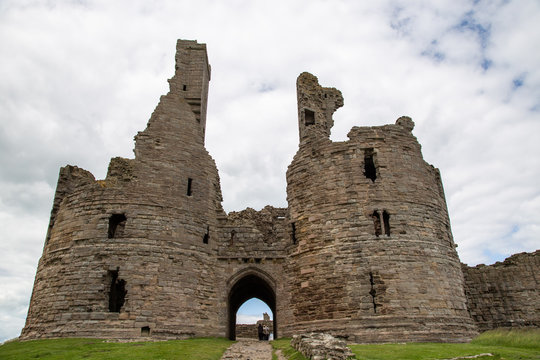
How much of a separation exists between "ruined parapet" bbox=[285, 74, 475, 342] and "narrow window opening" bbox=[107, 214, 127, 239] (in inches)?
253

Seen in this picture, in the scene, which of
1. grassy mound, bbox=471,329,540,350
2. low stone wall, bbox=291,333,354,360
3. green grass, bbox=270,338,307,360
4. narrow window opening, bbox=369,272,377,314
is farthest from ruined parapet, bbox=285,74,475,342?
low stone wall, bbox=291,333,354,360

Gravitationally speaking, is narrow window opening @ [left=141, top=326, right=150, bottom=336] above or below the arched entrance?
below

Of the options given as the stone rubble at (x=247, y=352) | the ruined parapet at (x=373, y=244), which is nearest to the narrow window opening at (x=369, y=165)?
the ruined parapet at (x=373, y=244)

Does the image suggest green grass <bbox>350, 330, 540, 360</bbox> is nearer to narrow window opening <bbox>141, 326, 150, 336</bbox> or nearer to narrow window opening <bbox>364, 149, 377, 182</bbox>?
narrow window opening <bbox>364, 149, 377, 182</bbox>

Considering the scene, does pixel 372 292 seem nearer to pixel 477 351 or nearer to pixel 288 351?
pixel 288 351

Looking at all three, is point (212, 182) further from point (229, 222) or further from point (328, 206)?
point (328, 206)

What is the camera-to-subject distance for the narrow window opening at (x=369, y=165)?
15.7 m

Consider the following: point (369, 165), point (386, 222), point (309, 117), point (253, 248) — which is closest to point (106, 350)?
point (253, 248)

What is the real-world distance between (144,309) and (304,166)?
25.5 feet

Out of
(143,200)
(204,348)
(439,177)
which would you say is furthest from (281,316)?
(439,177)

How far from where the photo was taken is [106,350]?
11047 mm

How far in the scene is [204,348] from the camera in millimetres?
11977

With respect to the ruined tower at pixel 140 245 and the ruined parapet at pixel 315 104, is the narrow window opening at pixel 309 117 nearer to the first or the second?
the ruined parapet at pixel 315 104

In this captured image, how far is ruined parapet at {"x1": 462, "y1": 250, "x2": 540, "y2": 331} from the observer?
18.0 metres
